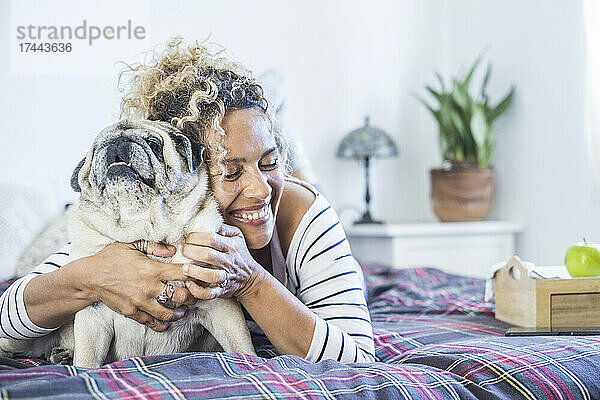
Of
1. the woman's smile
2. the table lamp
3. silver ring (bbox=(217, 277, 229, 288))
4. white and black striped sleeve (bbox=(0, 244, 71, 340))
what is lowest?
white and black striped sleeve (bbox=(0, 244, 71, 340))

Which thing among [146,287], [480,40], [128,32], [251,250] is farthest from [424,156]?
[146,287]

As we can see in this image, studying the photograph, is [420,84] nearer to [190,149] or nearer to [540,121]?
[540,121]

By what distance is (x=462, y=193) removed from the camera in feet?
10.6

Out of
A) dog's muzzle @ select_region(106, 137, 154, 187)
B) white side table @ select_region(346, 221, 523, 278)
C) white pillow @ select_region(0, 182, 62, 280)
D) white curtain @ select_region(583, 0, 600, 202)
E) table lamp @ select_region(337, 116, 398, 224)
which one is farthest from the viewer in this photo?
table lamp @ select_region(337, 116, 398, 224)

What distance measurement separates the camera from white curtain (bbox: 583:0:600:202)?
2.84m

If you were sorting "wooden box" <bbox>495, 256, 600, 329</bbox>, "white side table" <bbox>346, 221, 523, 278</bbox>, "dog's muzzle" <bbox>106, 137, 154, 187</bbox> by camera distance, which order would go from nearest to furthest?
"dog's muzzle" <bbox>106, 137, 154, 187</bbox> → "wooden box" <bbox>495, 256, 600, 329</bbox> → "white side table" <bbox>346, 221, 523, 278</bbox>

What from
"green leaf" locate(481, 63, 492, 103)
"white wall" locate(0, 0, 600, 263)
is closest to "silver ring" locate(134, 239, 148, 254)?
"white wall" locate(0, 0, 600, 263)

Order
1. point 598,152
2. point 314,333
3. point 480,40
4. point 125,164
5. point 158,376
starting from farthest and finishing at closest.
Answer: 1. point 480,40
2. point 598,152
3. point 314,333
4. point 125,164
5. point 158,376

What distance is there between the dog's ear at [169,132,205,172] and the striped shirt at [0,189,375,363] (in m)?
0.26

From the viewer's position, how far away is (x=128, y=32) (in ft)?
5.24

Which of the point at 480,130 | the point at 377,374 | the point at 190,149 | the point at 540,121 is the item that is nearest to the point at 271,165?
the point at 190,149

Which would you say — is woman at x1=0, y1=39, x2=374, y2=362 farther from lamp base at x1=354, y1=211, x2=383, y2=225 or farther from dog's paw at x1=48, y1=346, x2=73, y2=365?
lamp base at x1=354, y1=211, x2=383, y2=225

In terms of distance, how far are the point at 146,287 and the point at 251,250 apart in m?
0.27

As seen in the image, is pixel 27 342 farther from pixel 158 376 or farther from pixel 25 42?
pixel 25 42
